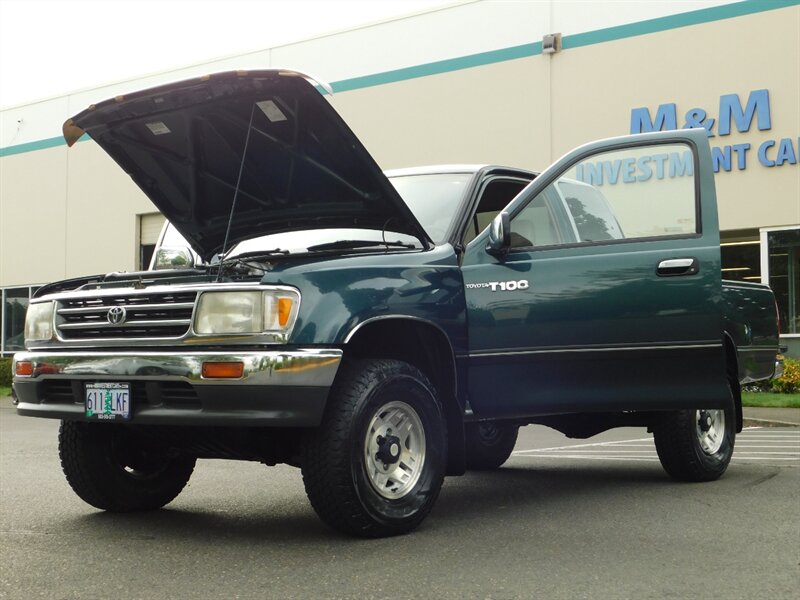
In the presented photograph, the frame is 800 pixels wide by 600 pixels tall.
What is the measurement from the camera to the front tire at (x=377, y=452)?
4.86 meters

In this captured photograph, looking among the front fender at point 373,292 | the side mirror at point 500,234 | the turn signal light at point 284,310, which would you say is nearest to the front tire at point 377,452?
the front fender at point 373,292

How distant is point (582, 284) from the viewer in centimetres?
586

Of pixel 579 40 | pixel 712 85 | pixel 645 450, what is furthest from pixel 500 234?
pixel 579 40

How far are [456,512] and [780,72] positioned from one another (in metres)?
15.1

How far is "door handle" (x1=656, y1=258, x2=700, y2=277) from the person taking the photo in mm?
5988

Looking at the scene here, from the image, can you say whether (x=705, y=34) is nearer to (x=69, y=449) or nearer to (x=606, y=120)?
(x=606, y=120)

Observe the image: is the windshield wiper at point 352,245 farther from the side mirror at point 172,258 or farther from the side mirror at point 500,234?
the side mirror at point 172,258

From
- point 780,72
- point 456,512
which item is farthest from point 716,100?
point 456,512

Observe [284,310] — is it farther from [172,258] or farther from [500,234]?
[172,258]

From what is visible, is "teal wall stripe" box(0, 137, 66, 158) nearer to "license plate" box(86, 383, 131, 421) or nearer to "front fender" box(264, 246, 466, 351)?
"license plate" box(86, 383, 131, 421)

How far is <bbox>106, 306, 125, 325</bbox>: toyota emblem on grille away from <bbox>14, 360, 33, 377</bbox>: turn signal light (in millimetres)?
604

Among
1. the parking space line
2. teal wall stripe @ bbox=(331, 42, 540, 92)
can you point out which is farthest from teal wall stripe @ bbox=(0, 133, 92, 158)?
the parking space line

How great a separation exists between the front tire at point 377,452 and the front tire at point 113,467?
1435mm

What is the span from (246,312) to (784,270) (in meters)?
15.8
